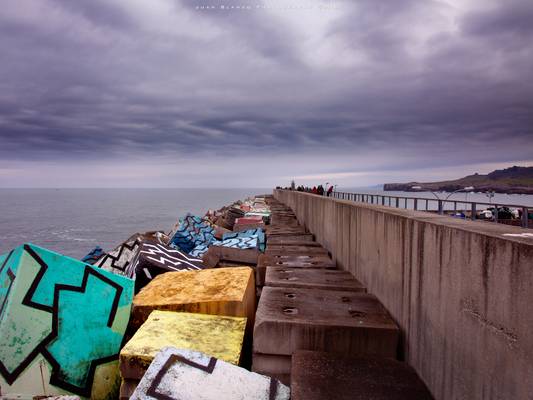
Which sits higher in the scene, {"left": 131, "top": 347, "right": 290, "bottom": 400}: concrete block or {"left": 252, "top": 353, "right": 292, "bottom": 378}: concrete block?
{"left": 131, "top": 347, "right": 290, "bottom": 400}: concrete block

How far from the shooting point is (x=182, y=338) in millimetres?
3311

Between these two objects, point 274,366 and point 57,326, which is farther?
point 57,326

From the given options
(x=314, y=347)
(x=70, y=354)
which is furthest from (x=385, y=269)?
(x=70, y=354)

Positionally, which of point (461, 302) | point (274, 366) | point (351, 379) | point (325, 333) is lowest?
point (274, 366)

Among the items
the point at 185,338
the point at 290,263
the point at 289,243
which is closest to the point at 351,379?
the point at 185,338

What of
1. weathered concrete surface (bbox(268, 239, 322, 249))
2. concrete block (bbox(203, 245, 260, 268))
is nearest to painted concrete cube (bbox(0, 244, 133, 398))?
concrete block (bbox(203, 245, 260, 268))

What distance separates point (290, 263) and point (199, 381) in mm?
3697

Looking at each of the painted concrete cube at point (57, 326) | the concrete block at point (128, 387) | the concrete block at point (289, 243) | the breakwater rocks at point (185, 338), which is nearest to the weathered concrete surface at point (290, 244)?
the concrete block at point (289, 243)

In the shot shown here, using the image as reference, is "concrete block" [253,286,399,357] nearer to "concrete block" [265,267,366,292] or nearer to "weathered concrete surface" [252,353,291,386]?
"weathered concrete surface" [252,353,291,386]

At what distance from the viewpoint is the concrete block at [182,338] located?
3.03 meters

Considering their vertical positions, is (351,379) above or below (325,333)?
below

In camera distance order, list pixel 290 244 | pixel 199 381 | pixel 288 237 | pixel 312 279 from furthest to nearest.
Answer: pixel 288 237 < pixel 290 244 < pixel 312 279 < pixel 199 381

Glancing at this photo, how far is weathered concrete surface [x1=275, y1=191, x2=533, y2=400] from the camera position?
5.84 feet

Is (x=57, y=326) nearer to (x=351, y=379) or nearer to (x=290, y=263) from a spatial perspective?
(x=351, y=379)
